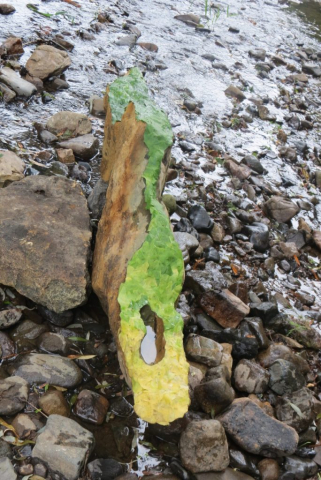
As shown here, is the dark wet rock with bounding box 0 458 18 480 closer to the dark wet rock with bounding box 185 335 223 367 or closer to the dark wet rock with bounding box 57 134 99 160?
the dark wet rock with bounding box 185 335 223 367

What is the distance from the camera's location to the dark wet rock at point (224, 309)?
13.7ft

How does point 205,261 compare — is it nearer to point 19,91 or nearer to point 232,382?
point 232,382

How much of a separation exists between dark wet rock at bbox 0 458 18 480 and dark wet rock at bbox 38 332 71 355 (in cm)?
84

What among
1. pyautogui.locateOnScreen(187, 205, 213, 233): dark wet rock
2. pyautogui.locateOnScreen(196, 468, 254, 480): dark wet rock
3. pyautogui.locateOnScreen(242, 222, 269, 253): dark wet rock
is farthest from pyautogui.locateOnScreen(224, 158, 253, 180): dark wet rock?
pyautogui.locateOnScreen(196, 468, 254, 480): dark wet rock

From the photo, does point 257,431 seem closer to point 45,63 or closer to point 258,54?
point 45,63

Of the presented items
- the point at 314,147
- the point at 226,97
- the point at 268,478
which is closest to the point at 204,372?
the point at 268,478

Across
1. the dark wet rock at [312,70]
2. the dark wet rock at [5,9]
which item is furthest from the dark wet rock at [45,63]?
the dark wet rock at [312,70]

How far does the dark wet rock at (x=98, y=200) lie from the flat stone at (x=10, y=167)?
2.35 feet

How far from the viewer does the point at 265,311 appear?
436cm

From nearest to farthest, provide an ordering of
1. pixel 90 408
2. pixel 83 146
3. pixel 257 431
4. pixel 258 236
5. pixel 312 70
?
1. pixel 90 408
2. pixel 257 431
3. pixel 258 236
4. pixel 83 146
5. pixel 312 70

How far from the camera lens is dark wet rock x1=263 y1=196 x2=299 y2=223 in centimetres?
583

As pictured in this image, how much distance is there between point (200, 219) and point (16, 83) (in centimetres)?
287

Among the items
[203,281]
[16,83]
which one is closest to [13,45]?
[16,83]

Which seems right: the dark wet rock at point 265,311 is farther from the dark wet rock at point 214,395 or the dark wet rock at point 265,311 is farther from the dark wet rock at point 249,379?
the dark wet rock at point 214,395
